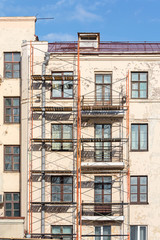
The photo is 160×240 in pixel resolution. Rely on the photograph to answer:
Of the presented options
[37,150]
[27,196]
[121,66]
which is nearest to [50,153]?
[37,150]

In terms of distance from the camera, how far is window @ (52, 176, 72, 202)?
21578mm

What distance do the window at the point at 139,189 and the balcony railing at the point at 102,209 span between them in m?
1.14

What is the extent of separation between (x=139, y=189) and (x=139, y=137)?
3547 mm

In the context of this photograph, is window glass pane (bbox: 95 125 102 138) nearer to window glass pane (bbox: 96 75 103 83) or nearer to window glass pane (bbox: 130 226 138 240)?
window glass pane (bbox: 96 75 103 83)

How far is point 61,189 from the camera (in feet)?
71.0

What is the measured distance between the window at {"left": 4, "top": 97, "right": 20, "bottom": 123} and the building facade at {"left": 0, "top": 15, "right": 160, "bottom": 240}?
0.07m

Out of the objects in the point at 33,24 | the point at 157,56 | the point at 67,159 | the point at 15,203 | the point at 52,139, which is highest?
the point at 33,24

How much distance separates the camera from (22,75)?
22.2 m

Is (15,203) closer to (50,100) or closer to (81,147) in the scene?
(81,147)

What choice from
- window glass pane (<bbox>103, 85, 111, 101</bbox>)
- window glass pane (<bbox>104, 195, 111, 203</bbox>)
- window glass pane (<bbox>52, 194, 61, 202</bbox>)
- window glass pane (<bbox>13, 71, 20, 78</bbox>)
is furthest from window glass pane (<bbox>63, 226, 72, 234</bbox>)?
window glass pane (<bbox>13, 71, 20, 78</bbox>)

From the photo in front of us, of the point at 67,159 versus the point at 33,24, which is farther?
the point at 33,24

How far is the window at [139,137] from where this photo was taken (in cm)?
2188

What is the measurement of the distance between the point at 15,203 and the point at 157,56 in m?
14.2

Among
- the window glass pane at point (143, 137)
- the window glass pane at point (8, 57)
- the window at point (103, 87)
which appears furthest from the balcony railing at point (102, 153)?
the window glass pane at point (8, 57)
